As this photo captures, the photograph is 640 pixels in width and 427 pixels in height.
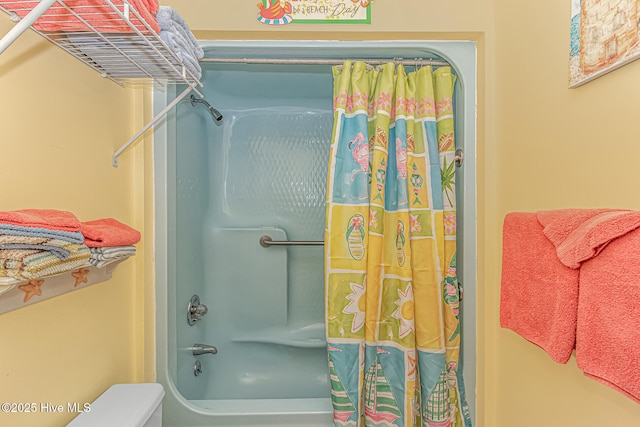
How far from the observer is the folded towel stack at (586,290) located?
21.4 inches

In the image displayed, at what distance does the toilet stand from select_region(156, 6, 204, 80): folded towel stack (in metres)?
0.90

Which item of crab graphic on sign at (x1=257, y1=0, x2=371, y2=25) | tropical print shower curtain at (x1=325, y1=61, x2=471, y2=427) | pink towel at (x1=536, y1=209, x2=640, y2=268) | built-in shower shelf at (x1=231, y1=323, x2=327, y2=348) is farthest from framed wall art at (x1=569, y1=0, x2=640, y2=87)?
built-in shower shelf at (x1=231, y1=323, x2=327, y2=348)

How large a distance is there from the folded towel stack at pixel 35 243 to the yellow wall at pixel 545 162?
1.04m

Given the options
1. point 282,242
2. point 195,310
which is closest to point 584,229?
point 282,242

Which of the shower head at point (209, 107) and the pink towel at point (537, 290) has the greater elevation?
the shower head at point (209, 107)

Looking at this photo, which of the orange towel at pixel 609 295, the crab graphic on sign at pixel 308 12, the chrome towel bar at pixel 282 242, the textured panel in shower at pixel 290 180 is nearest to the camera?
the orange towel at pixel 609 295

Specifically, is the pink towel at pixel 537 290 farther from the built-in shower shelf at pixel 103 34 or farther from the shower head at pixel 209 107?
the shower head at pixel 209 107

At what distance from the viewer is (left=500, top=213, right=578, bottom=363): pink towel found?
0.66m

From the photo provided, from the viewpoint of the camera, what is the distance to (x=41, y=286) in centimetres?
75

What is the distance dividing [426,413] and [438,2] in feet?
4.42

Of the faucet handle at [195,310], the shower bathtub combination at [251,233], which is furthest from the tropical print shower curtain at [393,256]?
the faucet handle at [195,310]

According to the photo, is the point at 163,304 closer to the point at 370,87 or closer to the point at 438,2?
the point at 370,87

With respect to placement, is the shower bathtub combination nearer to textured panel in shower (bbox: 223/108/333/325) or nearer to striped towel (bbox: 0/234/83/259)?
textured panel in shower (bbox: 223/108/333/325)

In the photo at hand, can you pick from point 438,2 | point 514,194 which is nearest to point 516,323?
point 514,194
